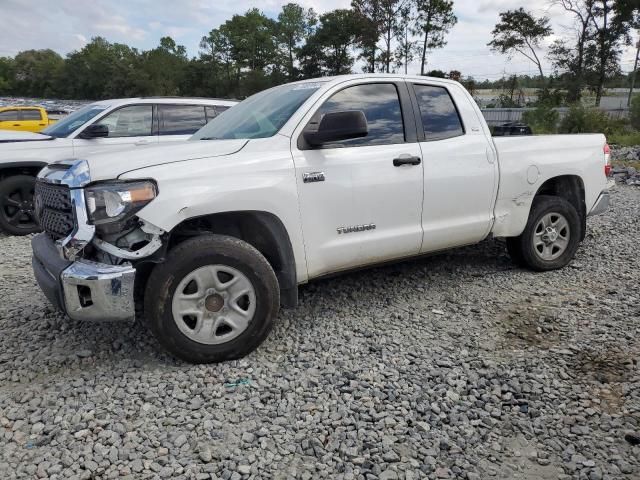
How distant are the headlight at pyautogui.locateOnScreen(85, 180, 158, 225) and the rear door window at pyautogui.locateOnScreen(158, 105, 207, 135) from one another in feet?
15.3

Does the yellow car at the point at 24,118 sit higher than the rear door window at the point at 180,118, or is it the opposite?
the yellow car at the point at 24,118

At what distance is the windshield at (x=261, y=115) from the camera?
3.57 metres

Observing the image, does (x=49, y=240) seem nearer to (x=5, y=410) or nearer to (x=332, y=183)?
(x=5, y=410)

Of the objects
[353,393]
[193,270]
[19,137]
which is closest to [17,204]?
[19,137]

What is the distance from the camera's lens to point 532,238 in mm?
4727

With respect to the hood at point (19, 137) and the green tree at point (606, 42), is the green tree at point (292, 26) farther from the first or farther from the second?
the hood at point (19, 137)

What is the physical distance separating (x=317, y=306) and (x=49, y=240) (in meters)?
2.05

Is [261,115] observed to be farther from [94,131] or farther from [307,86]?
[94,131]

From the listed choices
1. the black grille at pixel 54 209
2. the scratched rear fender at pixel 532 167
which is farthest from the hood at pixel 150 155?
the scratched rear fender at pixel 532 167

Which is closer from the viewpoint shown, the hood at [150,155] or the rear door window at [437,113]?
the hood at [150,155]

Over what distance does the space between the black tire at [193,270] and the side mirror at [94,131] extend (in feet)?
15.1

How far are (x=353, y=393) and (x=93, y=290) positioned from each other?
5.19ft

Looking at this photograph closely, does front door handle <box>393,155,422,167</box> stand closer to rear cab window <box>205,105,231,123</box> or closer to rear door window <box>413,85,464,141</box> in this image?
rear door window <box>413,85,464,141</box>

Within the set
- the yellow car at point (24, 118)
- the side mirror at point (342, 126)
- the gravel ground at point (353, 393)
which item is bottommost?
the gravel ground at point (353, 393)
